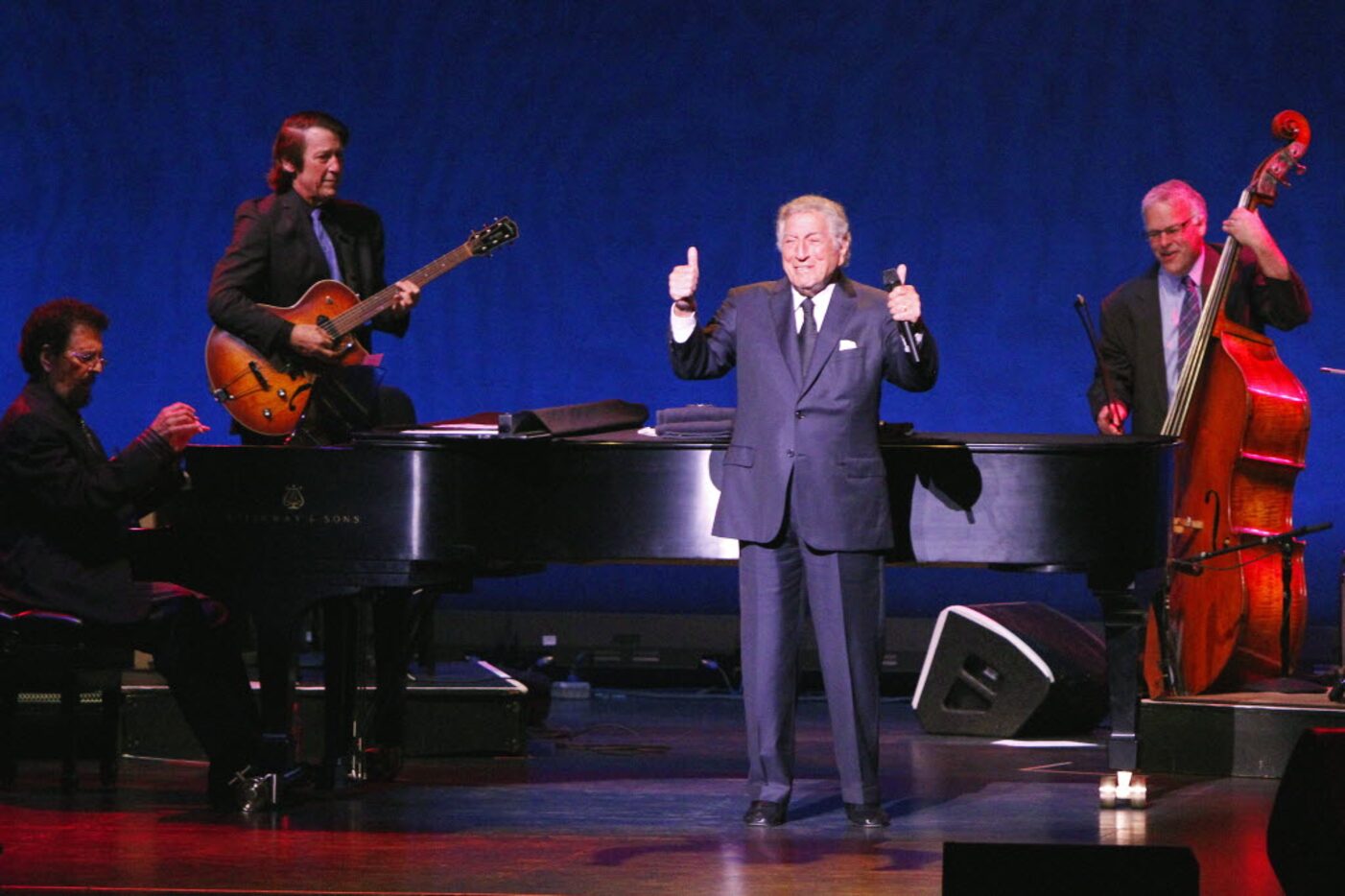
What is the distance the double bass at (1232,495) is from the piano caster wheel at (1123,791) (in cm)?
76

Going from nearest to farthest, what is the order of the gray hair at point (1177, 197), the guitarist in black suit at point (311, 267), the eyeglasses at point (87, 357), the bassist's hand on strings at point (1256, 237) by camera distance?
the eyeglasses at point (87, 357), the guitarist in black suit at point (311, 267), the bassist's hand on strings at point (1256, 237), the gray hair at point (1177, 197)

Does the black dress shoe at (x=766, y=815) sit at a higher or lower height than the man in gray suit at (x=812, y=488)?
lower

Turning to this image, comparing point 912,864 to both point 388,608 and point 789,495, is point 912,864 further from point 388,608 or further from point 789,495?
point 388,608

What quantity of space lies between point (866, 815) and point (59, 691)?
221 centimetres

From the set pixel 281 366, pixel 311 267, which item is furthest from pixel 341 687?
pixel 311 267

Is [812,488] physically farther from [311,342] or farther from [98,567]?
[98,567]

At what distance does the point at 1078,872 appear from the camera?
2.25 meters

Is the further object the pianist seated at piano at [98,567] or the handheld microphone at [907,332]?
the pianist seated at piano at [98,567]

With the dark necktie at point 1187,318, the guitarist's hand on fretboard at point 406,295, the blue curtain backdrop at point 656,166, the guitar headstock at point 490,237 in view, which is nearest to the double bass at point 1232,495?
the dark necktie at point 1187,318

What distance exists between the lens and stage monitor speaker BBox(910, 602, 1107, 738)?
6.25 m

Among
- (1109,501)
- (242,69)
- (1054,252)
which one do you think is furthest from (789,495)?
(242,69)

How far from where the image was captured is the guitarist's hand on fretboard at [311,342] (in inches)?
189

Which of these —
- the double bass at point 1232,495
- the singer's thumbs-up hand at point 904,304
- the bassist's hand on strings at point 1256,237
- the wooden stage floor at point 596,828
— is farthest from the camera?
the bassist's hand on strings at point 1256,237

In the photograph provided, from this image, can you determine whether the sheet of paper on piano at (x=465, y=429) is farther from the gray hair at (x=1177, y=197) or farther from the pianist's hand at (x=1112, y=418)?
the gray hair at (x=1177, y=197)
